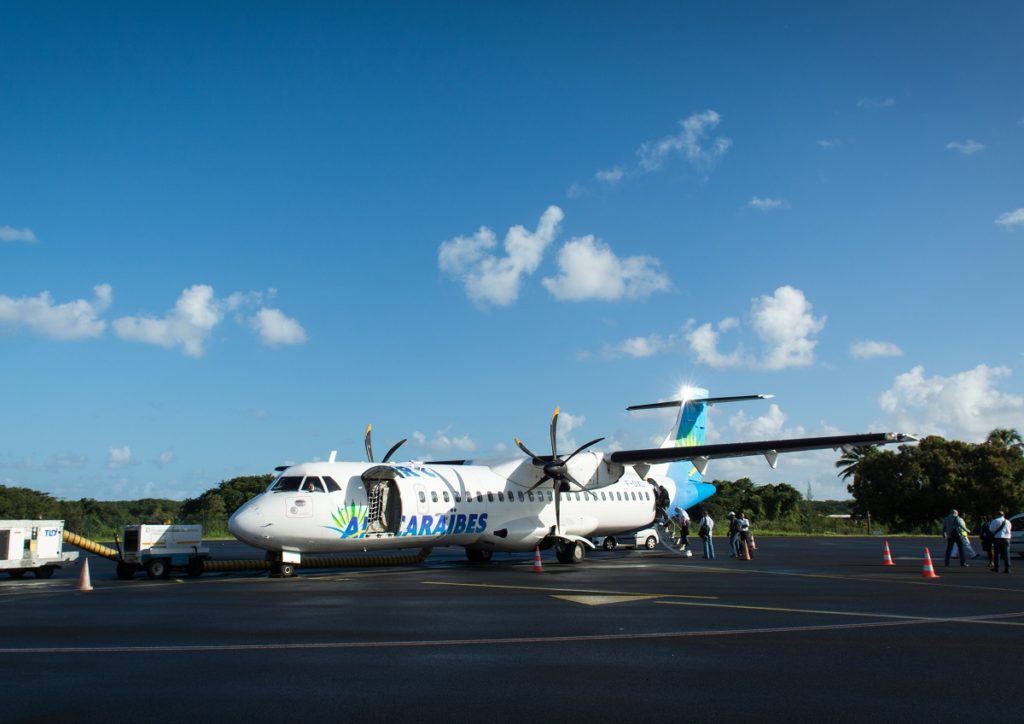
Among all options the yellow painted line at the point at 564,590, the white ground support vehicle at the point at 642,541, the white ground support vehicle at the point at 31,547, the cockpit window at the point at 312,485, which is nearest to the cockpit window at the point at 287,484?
the cockpit window at the point at 312,485

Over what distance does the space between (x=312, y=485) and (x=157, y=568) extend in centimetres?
417

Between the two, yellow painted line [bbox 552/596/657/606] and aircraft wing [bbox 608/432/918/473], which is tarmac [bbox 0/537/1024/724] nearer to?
yellow painted line [bbox 552/596/657/606]

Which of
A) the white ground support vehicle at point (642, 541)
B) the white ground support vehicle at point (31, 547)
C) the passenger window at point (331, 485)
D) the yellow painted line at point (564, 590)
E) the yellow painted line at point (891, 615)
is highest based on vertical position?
the passenger window at point (331, 485)

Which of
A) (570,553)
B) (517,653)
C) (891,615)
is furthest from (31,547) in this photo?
(891,615)

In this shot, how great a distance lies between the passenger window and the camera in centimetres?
2061

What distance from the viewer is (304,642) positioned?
9.35m

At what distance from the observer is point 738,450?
79.8ft

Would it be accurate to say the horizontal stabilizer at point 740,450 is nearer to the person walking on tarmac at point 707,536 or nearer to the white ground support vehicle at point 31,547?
the person walking on tarmac at point 707,536

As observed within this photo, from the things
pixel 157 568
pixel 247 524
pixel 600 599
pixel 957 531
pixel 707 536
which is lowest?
→ pixel 600 599

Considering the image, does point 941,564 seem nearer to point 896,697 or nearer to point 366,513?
point 366,513

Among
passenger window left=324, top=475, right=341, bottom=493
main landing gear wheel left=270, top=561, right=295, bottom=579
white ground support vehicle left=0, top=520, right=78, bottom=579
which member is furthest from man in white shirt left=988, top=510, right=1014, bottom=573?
white ground support vehicle left=0, top=520, right=78, bottom=579

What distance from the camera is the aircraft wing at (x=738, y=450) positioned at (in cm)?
2364

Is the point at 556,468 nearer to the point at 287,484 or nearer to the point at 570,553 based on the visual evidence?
the point at 570,553

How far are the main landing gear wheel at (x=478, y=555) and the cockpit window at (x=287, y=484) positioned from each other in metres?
7.30
